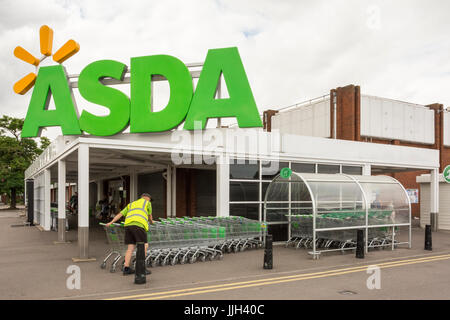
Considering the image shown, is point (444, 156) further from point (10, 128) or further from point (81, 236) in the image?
point (10, 128)

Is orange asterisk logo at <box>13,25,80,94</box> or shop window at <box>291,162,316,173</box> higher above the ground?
orange asterisk logo at <box>13,25,80,94</box>

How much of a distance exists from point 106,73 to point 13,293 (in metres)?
10.2

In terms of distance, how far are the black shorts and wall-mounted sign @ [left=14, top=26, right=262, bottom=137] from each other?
6.21 meters

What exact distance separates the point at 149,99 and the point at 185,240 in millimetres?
6667

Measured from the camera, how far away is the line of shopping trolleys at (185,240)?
9703 millimetres

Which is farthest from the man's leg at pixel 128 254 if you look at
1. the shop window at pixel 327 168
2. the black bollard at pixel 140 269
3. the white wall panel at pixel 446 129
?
the white wall panel at pixel 446 129

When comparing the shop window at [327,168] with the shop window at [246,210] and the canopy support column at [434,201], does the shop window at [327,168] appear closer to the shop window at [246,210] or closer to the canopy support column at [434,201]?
the shop window at [246,210]

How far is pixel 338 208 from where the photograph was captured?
1433 centimetres

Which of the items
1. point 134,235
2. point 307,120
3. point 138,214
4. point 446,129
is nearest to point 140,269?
point 134,235

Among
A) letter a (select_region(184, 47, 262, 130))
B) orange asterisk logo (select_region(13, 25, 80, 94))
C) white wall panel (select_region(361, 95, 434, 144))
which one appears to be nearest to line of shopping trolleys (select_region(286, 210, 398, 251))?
letter a (select_region(184, 47, 262, 130))

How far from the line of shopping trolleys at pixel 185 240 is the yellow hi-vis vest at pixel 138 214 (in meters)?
0.57

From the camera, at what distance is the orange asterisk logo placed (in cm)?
1705

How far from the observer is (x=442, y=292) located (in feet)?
24.7

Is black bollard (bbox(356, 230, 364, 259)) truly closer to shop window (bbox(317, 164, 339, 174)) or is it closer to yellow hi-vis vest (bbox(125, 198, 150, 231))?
shop window (bbox(317, 164, 339, 174))
